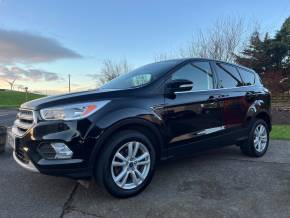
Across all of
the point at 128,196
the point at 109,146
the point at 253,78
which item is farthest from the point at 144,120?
the point at 253,78

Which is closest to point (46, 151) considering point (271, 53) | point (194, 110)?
point (194, 110)

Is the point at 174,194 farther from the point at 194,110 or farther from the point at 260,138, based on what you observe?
the point at 260,138

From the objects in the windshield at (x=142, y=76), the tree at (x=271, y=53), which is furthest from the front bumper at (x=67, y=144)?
the tree at (x=271, y=53)

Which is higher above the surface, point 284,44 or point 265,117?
point 284,44

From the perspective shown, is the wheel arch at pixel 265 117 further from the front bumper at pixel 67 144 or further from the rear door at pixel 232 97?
the front bumper at pixel 67 144

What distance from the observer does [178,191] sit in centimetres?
428

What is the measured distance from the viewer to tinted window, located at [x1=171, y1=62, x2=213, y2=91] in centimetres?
484

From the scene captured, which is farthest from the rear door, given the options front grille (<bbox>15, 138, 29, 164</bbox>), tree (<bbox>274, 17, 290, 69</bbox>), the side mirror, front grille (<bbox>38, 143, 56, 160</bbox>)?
tree (<bbox>274, 17, 290, 69</bbox>)

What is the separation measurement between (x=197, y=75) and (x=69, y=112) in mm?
2149

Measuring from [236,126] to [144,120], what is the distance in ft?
6.69

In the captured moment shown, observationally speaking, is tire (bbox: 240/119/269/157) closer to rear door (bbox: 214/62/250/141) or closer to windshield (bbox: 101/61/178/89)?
rear door (bbox: 214/62/250/141)

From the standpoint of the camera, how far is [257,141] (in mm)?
6117

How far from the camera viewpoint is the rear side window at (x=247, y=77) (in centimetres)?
608

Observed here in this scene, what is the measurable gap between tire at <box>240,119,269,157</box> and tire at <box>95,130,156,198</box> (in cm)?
237
